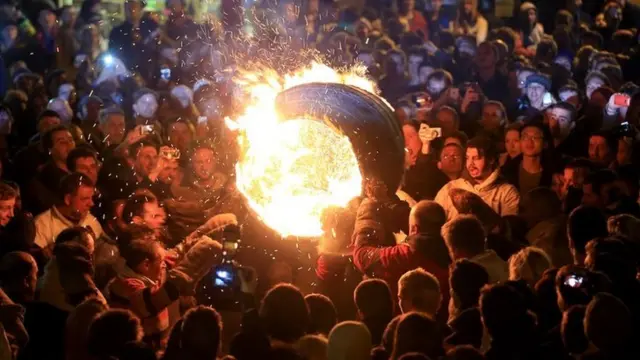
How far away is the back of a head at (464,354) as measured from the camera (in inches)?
215

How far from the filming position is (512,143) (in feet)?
35.3

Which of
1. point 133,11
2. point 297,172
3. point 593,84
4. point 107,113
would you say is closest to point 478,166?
point 297,172

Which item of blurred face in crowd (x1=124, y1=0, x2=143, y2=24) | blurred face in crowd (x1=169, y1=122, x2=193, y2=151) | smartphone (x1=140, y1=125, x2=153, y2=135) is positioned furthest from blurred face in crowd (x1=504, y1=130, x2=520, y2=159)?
blurred face in crowd (x1=124, y1=0, x2=143, y2=24)

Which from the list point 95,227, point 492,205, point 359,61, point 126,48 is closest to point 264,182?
point 95,227

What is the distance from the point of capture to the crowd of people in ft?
20.0

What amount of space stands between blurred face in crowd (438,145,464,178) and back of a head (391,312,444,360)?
185 inches

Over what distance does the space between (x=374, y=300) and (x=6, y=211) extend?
3567mm

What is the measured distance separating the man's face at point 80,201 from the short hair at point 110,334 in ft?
10.9

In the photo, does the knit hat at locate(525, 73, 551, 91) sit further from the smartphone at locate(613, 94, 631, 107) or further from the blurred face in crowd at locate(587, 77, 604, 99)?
the smartphone at locate(613, 94, 631, 107)

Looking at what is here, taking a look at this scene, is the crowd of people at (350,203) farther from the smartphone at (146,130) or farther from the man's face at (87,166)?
the smartphone at (146,130)

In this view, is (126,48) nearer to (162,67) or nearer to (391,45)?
(162,67)

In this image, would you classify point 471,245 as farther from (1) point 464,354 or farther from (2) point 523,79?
(2) point 523,79

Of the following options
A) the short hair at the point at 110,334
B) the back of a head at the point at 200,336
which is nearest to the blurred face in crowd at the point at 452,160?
the back of a head at the point at 200,336

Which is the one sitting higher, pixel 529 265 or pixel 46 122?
pixel 46 122
